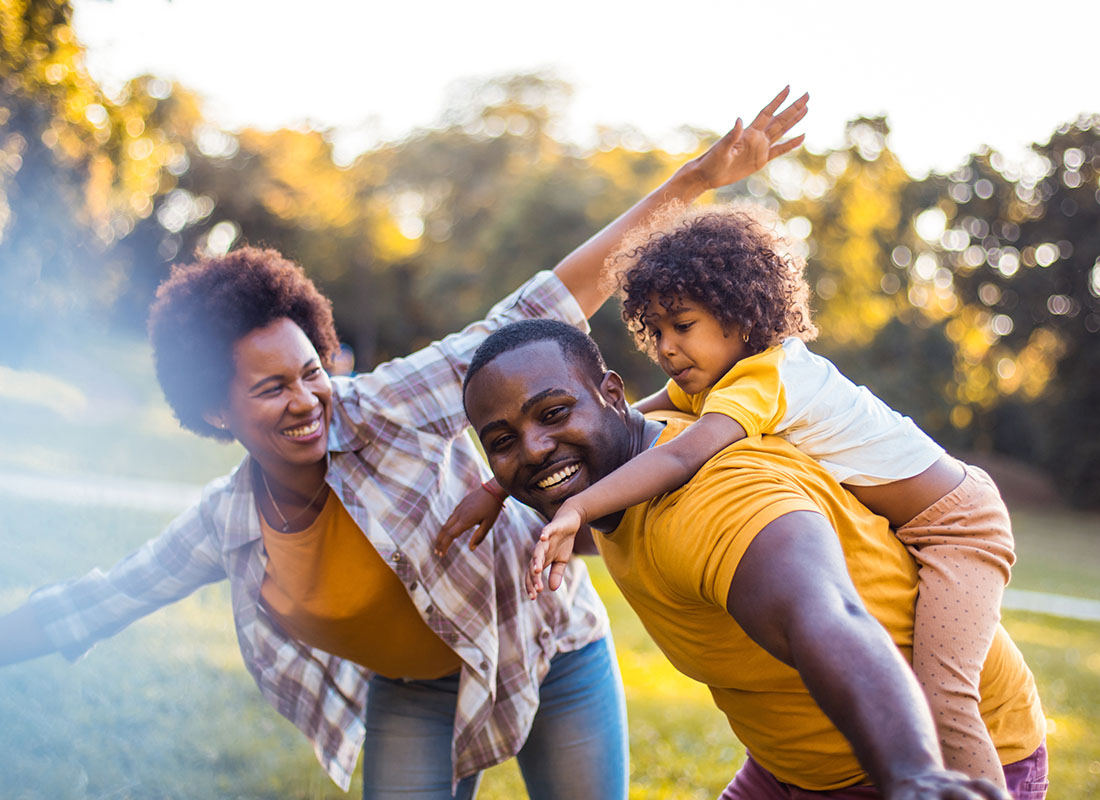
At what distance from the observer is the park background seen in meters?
5.61

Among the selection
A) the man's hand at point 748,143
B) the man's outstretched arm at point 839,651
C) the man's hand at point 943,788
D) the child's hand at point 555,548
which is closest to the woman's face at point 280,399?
the child's hand at point 555,548

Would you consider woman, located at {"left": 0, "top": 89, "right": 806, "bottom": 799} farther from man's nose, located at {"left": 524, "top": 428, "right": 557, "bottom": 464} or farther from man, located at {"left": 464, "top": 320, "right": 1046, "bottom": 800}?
man's nose, located at {"left": 524, "top": 428, "right": 557, "bottom": 464}

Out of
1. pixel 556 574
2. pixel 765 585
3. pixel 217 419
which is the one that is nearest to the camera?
pixel 765 585

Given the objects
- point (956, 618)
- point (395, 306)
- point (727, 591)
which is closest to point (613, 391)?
point (727, 591)

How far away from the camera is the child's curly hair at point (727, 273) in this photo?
107 inches

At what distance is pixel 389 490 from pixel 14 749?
3026mm

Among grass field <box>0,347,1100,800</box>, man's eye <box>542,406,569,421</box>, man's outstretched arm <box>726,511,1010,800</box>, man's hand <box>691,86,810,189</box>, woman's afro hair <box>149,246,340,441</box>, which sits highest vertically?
man's hand <box>691,86,810,189</box>

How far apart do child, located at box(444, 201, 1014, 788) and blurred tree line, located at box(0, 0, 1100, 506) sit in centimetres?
2004

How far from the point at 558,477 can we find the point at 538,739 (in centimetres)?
123

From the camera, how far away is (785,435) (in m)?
2.47

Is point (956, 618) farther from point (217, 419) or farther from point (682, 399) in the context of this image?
point (217, 419)

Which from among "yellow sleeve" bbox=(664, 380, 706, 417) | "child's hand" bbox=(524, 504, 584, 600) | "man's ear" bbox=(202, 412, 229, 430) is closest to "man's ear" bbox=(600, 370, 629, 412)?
"yellow sleeve" bbox=(664, 380, 706, 417)

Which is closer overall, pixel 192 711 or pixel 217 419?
pixel 217 419

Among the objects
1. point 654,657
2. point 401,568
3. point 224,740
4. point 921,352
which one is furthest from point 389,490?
point 921,352
